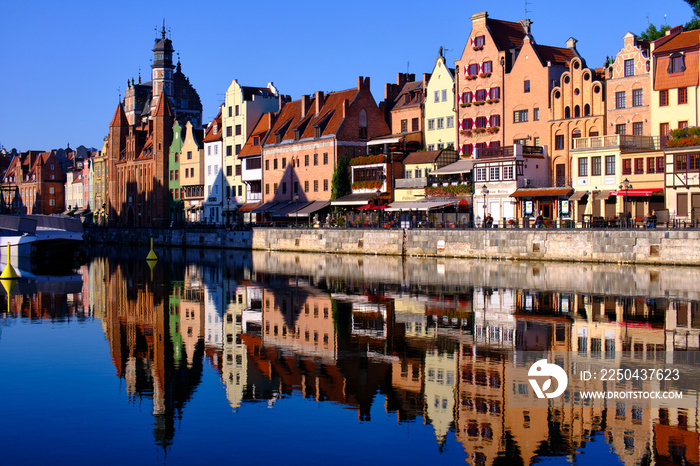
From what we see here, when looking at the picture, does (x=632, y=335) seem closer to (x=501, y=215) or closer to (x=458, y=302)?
(x=458, y=302)

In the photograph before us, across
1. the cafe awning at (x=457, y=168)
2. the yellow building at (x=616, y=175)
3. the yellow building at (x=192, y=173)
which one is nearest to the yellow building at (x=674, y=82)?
the yellow building at (x=616, y=175)

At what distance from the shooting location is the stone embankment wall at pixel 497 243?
155 feet

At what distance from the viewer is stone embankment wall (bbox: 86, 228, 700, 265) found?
47.1 m

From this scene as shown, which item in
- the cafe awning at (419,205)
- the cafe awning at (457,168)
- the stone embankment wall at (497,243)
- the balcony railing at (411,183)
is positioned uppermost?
the cafe awning at (457,168)

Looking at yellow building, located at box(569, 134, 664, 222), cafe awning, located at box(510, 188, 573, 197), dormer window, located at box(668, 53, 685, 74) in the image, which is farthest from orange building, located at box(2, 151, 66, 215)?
dormer window, located at box(668, 53, 685, 74)

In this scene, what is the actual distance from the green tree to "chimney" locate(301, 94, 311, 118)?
1229cm

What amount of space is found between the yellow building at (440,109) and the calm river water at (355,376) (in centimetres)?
3833

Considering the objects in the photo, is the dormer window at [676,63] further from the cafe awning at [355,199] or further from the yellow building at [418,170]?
the cafe awning at [355,199]

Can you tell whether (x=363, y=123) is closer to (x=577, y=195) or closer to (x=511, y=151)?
(x=511, y=151)

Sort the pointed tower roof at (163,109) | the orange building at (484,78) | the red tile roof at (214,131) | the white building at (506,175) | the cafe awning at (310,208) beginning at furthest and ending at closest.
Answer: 1. the pointed tower roof at (163,109)
2. the red tile roof at (214,131)
3. the cafe awning at (310,208)
4. the orange building at (484,78)
5. the white building at (506,175)

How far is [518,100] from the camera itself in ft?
225

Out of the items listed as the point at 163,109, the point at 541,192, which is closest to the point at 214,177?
the point at 163,109

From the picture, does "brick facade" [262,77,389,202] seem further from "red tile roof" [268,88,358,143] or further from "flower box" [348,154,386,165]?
"flower box" [348,154,386,165]

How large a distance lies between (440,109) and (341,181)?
11842 millimetres
